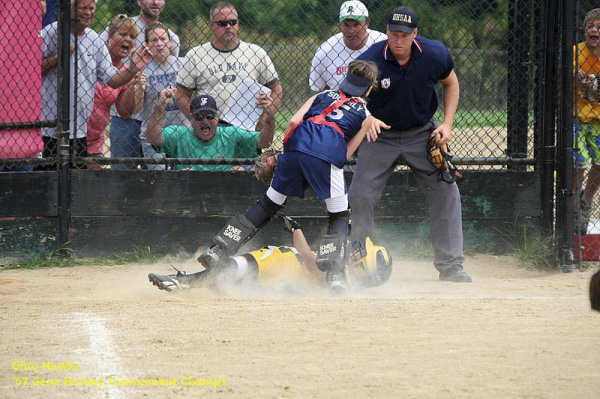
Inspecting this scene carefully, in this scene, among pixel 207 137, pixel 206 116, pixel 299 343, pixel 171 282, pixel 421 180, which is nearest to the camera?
pixel 299 343

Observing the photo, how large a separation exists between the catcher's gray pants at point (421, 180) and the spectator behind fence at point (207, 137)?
4.05 feet

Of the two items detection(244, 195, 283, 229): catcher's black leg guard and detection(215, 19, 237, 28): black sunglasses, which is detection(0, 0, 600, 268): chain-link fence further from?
detection(244, 195, 283, 229): catcher's black leg guard

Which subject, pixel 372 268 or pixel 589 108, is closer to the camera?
pixel 372 268

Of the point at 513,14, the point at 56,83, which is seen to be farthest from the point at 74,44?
the point at 513,14

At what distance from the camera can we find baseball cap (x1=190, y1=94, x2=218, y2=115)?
22.9ft

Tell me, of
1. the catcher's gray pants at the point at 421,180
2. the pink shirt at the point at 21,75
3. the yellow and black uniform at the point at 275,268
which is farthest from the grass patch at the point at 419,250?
the pink shirt at the point at 21,75

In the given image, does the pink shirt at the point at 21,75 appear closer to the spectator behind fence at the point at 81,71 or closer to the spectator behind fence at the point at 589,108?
the spectator behind fence at the point at 81,71

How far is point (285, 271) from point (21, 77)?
306 cm

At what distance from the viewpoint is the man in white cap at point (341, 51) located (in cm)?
733

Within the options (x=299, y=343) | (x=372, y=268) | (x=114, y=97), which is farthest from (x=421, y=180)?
(x=114, y=97)

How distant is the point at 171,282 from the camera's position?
5.33 meters

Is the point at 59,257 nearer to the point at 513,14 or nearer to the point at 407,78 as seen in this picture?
the point at 407,78

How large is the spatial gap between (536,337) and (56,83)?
4.74 meters

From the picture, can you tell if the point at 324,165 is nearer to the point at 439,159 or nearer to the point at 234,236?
the point at 234,236
